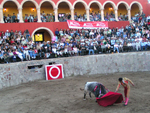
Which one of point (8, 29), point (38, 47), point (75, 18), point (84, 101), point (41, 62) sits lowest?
point (84, 101)

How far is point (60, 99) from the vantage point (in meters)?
9.27

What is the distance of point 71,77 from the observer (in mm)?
14516

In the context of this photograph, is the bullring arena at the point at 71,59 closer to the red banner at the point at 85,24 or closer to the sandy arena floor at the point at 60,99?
the sandy arena floor at the point at 60,99

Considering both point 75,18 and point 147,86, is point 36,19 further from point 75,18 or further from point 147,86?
point 147,86

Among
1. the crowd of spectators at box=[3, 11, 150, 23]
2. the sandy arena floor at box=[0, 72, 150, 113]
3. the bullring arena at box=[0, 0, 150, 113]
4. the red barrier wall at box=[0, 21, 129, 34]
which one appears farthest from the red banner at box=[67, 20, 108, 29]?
the sandy arena floor at box=[0, 72, 150, 113]

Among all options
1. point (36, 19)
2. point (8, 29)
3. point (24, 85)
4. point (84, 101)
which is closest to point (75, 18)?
point (36, 19)

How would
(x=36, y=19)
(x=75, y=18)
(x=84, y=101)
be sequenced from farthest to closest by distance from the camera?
(x=75, y=18), (x=36, y=19), (x=84, y=101)

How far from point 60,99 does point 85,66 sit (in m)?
6.24

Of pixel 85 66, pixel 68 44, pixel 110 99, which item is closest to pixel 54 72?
pixel 85 66

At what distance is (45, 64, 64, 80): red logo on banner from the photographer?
46.3 feet

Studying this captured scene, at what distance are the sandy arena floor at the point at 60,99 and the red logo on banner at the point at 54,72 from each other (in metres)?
1.23

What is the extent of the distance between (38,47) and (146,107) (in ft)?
43.4

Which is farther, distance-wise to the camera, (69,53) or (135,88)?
(69,53)

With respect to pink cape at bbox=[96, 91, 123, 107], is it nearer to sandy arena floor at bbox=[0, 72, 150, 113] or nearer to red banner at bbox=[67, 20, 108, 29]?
sandy arena floor at bbox=[0, 72, 150, 113]
